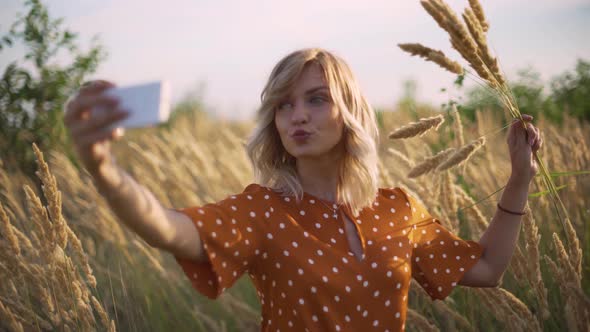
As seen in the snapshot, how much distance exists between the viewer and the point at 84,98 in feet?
3.36

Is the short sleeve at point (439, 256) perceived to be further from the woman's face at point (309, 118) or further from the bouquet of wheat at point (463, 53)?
the bouquet of wheat at point (463, 53)

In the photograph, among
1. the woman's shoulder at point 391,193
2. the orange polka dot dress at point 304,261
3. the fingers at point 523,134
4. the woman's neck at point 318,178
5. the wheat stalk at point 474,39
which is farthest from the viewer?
the woman's shoulder at point 391,193

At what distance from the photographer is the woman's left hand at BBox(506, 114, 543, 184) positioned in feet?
5.44

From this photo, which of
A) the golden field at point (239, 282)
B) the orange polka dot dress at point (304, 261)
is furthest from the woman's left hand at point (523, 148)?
the orange polka dot dress at point (304, 261)

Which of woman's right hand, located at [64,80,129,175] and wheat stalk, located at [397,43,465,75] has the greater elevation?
wheat stalk, located at [397,43,465,75]

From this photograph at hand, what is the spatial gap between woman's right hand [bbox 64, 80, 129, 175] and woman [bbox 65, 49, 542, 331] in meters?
0.26

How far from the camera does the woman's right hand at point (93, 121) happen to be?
1003 mm

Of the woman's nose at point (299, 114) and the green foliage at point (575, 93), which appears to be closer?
the woman's nose at point (299, 114)

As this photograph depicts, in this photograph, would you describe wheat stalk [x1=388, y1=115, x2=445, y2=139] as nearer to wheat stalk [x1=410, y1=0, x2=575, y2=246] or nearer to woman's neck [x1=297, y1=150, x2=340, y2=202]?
wheat stalk [x1=410, y1=0, x2=575, y2=246]

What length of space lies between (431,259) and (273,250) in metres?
0.57

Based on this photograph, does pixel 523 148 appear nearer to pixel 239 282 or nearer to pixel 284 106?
pixel 284 106

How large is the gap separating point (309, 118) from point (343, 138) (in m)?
0.19

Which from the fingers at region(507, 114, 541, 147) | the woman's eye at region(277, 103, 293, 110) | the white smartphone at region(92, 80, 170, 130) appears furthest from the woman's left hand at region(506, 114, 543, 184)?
the white smartphone at region(92, 80, 170, 130)

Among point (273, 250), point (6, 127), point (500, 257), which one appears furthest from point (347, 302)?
point (6, 127)
